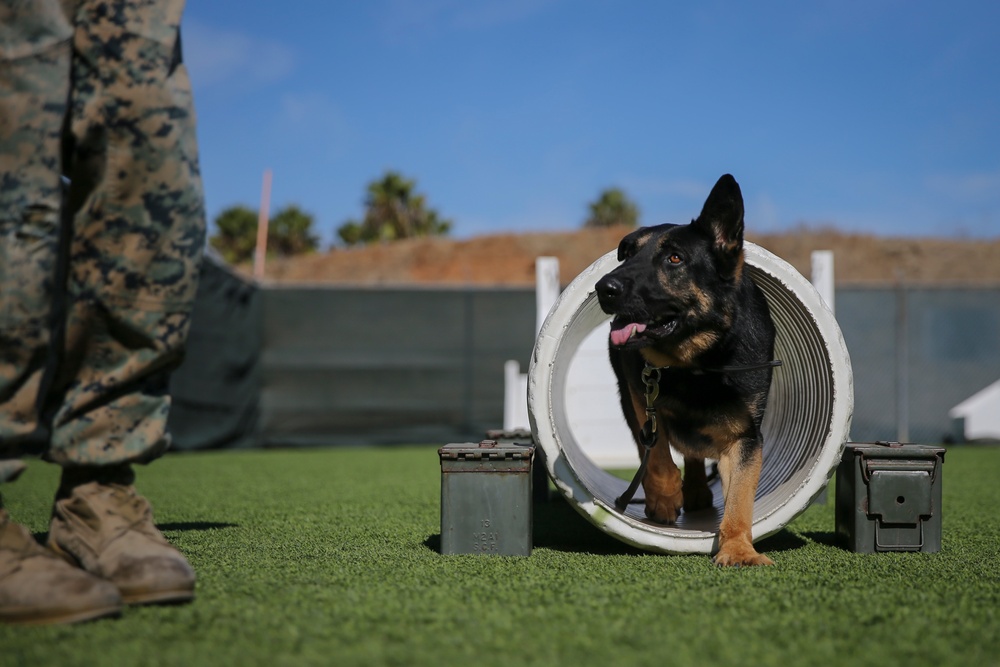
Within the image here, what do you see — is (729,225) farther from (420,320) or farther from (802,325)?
(420,320)

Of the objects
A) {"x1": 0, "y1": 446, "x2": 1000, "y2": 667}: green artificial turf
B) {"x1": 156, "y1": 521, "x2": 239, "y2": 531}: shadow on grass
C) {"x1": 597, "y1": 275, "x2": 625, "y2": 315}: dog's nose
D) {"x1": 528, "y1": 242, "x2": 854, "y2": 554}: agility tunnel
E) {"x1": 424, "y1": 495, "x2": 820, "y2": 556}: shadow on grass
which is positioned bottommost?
{"x1": 156, "y1": 521, "x2": 239, "y2": 531}: shadow on grass

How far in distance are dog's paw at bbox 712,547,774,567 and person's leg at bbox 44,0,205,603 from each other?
1.54m

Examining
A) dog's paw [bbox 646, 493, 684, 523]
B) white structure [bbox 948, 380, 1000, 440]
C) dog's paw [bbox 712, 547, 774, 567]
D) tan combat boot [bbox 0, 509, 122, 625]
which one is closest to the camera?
tan combat boot [bbox 0, 509, 122, 625]

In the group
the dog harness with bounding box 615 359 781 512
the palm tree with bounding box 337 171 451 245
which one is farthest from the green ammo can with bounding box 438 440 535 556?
the palm tree with bounding box 337 171 451 245

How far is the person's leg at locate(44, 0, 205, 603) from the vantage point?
1.94 m

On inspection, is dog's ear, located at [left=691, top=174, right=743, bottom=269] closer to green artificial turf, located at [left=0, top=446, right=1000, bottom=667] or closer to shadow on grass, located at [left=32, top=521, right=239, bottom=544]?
green artificial turf, located at [left=0, top=446, right=1000, bottom=667]

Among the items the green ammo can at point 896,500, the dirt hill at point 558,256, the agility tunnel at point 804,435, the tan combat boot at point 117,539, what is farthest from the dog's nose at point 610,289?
the dirt hill at point 558,256

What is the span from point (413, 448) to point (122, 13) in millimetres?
8471

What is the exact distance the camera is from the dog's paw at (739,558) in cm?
261

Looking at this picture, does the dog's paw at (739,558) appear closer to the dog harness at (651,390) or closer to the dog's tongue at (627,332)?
the dog harness at (651,390)

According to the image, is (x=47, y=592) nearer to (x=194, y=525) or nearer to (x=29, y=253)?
(x=29, y=253)

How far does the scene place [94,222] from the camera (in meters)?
1.98

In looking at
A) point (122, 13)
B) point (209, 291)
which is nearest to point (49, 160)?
point (122, 13)

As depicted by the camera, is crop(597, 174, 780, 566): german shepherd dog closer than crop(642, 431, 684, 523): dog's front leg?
Yes
